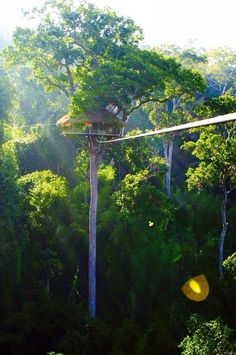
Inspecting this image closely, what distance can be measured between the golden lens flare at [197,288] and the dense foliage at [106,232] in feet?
0.51

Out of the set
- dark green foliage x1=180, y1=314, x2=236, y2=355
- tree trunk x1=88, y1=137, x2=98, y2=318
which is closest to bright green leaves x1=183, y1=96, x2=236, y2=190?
tree trunk x1=88, y1=137, x2=98, y2=318

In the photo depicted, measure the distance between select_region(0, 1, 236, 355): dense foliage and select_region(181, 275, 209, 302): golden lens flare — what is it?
0.16m

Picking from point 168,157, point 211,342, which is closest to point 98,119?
point 211,342

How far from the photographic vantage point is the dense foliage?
7219 millimetres

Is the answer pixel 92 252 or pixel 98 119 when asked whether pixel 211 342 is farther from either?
pixel 98 119

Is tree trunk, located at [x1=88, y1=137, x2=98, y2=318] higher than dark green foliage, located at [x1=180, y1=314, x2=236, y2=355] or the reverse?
higher

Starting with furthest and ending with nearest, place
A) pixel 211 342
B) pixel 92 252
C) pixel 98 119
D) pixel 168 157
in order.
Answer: pixel 168 157 < pixel 92 252 < pixel 98 119 < pixel 211 342

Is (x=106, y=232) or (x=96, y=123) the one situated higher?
(x=96, y=123)

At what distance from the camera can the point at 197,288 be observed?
9906mm

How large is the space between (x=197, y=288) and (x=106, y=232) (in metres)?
2.82

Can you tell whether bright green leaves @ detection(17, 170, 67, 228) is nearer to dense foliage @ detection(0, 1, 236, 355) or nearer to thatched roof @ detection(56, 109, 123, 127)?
dense foliage @ detection(0, 1, 236, 355)

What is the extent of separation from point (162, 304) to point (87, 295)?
1.99m

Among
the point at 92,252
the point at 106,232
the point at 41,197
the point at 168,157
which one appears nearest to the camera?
the point at 92,252

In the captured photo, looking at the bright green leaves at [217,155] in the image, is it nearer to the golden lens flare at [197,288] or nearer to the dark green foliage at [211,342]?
the golden lens flare at [197,288]
